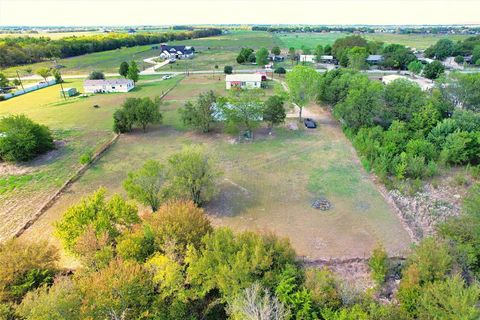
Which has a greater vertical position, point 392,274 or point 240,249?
point 240,249

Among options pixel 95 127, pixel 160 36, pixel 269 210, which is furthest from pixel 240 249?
pixel 160 36

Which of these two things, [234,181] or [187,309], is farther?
[234,181]

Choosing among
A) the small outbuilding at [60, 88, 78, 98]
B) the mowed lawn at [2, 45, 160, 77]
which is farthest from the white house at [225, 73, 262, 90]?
the mowed lawn at [2, 45, 160, 77]

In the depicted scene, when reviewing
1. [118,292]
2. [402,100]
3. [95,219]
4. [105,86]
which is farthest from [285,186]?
[105,86]

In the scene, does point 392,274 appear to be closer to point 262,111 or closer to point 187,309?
point 187,309

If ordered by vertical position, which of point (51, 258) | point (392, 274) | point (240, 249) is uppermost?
point (240, 249)

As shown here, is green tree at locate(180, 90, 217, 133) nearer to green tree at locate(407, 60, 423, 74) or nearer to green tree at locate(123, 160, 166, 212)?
green tree at locate(123, 160, 166, 212)

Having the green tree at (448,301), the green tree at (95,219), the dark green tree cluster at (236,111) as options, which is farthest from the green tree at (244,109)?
the green tree at (448,301)

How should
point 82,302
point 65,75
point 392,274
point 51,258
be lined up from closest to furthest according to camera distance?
point 82,302, point 51,258, point 392,274, point 65,75
